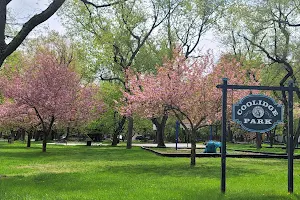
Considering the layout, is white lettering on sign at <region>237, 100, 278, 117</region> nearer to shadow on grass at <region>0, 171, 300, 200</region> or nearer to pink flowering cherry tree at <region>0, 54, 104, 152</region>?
shadow on grass at <region>0, 171, 300, 200</region>

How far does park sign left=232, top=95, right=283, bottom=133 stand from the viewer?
31.4ft

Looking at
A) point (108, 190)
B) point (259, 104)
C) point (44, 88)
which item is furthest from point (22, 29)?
point (44, 88)

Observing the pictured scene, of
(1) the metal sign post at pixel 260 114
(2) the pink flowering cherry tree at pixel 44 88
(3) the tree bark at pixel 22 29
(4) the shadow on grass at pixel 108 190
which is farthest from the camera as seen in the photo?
(2) the pink flowering cherry tree at pixel 44 88

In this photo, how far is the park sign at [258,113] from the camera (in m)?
9.57

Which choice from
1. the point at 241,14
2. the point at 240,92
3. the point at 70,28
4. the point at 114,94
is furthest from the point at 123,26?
the point at 240,92

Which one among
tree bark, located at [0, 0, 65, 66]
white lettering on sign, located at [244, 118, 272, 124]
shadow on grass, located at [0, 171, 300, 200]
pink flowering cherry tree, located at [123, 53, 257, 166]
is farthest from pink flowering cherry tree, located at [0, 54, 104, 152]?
white lettering on sign, located at [244, 118, 272, 124]

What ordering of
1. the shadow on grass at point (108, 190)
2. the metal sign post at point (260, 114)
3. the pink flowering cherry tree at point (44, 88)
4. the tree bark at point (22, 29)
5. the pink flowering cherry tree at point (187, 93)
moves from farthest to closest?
the pink flowering cherry tree at point (44, 88) → the pink flowering cherry tree at point (187, 93) → the tree bark at point (22, 29) → the metal sign post at point (260, 114) → the shadow on grass at point (108, 190)

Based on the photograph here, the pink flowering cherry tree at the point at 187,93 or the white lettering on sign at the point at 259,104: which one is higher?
the pink flowering cherry tree at the point at 187,93

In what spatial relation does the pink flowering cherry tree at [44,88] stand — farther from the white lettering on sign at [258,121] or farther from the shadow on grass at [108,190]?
the white lettering on sign at [258,121]

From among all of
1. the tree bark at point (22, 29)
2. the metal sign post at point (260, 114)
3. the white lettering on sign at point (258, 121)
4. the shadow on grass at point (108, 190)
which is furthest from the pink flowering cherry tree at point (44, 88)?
the white lettering on sign at point (258, 121)

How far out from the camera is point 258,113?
9.59 meters

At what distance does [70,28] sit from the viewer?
1339 inches

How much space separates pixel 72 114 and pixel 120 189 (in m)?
20.7

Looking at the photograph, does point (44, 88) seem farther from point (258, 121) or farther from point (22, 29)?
point (258, 121)
